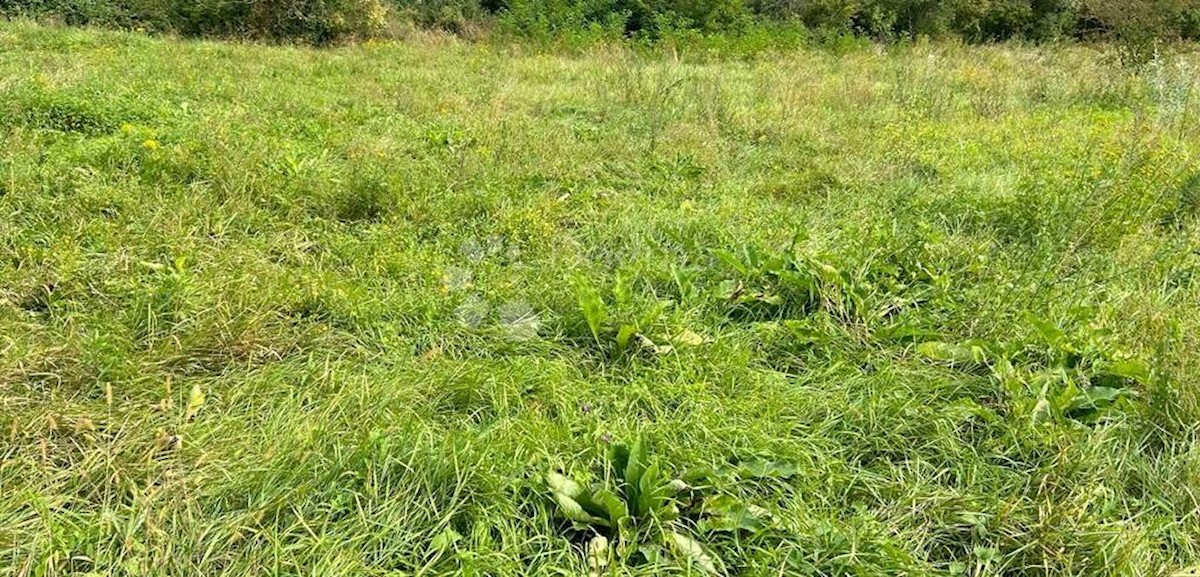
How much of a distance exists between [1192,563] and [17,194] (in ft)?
14.6

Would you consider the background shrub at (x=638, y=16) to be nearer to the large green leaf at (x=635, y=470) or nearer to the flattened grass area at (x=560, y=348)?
the flattened grass area at (x=560, y=348)

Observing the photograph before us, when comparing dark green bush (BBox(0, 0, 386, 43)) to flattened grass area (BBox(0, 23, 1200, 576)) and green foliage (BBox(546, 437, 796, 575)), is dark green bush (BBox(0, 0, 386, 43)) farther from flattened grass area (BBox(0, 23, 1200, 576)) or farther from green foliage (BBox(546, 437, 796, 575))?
green foliage (BBox(546, 437, 796, 575))

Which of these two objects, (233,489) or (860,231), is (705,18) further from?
(233,489)

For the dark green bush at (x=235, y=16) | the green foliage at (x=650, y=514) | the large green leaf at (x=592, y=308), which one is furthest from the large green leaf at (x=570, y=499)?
the dark green bush at (x=235, y=16)

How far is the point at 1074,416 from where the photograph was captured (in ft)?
6.82

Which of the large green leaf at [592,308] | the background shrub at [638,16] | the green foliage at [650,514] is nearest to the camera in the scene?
the green foliage at [650,514]

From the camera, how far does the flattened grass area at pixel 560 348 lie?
1669 mm

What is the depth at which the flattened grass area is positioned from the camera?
1.67m

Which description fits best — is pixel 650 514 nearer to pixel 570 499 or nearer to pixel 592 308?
pixel 570 499

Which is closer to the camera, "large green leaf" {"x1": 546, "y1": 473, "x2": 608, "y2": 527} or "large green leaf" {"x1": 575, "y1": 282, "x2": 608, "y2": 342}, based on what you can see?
"large green leaf" {"x1": 546, "y1": 473, "x2": 608, "y2": 527}

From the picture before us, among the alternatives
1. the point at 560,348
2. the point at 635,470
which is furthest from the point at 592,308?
the point at 635,470

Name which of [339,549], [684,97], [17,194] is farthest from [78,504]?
[684,97]

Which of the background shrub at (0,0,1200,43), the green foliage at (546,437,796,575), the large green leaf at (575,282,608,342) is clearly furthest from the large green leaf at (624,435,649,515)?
the background shrub at (0,0,1200,43)

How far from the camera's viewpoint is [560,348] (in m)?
2.45
